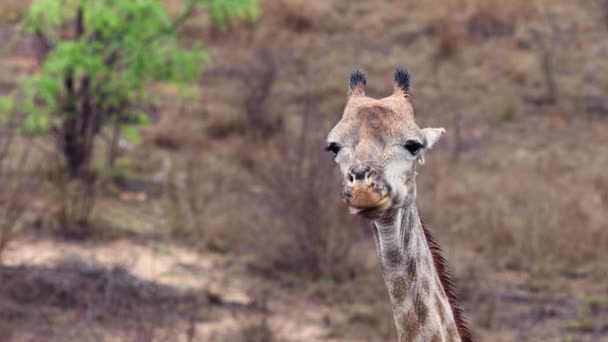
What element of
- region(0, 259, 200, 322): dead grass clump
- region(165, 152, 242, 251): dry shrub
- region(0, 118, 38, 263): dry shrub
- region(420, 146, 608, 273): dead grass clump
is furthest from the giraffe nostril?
region(165, 152, 242, 251): dry shrub

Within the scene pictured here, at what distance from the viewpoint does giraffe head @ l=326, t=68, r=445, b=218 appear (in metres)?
3.53

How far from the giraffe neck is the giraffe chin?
10.8 inches

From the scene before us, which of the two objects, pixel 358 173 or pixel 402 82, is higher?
pixel 402 82

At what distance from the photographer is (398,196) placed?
3.69 m

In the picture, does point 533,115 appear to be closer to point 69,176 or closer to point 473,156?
point 473,156

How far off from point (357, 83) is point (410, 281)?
33.9 inches

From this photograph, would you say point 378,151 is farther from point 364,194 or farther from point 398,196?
point 364,194

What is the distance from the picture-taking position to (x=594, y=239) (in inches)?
441

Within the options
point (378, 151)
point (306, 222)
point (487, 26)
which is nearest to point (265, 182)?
point (306, 222)

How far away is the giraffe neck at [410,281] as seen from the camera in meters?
3.93

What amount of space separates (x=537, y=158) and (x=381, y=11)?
20.0 feet

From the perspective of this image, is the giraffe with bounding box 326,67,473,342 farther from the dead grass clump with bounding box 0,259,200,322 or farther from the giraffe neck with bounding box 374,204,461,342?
the dead grass clump with bounding box 0,259,200,322

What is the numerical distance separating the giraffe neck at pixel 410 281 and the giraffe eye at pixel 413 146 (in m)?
0.21

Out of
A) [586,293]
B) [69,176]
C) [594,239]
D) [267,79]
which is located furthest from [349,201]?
[267,79]
